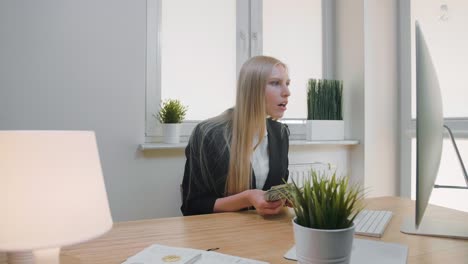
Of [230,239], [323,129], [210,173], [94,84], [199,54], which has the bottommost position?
[230,239]

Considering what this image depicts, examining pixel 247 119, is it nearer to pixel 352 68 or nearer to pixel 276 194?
pixel 276 194

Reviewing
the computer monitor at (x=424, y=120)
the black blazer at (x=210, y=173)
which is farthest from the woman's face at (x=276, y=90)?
the computer monitor at (x=424, y=120)

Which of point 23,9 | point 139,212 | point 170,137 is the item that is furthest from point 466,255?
point 23,9

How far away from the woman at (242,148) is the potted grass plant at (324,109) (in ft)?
2.35

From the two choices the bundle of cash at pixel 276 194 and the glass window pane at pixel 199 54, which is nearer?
the bundle of cash at pixel 276 194

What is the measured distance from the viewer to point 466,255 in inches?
30.6

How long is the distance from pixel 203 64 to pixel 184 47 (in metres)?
0.17

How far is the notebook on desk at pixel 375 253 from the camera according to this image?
2.38 feet

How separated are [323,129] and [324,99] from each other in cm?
22

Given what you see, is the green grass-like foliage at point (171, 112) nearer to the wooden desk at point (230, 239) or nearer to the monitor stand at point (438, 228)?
the wooden desk at point (230, 239)

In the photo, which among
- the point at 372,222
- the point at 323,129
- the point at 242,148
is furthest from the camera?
the point at 323,129

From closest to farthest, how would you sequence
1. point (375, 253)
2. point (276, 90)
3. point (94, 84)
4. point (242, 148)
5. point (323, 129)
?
point (375, 253), point (242, 148), point (276, 90), point (94, 84), point (323, 129)

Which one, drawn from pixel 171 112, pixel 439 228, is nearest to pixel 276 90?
pixel 171 112

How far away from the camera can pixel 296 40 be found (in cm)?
254
